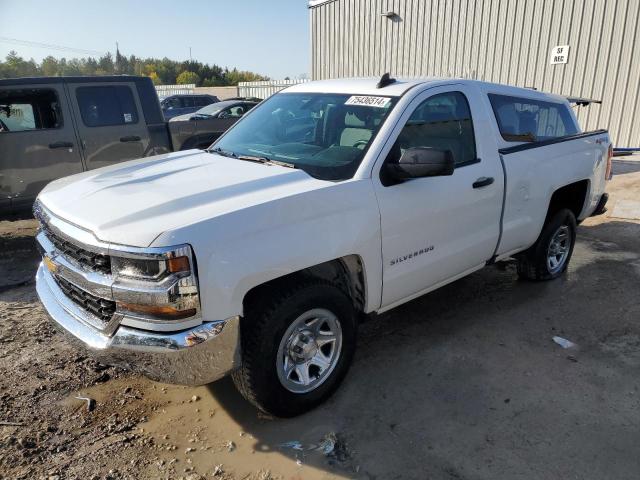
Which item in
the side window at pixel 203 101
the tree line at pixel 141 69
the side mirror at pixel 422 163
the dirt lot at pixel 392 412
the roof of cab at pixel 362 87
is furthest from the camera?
the tree line at pixel 141 69

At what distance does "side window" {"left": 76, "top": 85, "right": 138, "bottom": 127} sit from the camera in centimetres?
644

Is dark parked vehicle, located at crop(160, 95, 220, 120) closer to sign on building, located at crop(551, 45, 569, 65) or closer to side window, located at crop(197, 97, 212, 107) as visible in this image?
side window, located at crop(197, 97, 212, 107)

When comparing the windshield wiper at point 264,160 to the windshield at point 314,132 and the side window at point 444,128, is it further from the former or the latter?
the side window at point 444,128

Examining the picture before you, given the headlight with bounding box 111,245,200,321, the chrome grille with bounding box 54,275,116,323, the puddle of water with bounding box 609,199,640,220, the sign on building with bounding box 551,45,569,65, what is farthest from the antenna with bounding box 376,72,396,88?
the sign on building with bounding box 551,45,569,65

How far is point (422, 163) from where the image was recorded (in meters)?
3.04

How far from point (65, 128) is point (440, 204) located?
4.95m

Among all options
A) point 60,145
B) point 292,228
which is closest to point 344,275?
point 292,228

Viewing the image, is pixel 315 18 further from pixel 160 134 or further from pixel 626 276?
pixel 626 276

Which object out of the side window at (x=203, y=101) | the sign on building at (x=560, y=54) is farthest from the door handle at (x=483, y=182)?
the side window at (x=203, y=101)

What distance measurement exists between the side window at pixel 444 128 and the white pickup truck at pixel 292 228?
0.04 feet

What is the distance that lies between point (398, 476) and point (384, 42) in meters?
15.3

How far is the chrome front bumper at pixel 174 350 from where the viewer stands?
244cm

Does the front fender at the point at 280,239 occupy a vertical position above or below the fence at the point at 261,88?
below

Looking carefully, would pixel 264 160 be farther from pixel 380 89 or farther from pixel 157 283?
pixel 157 283
